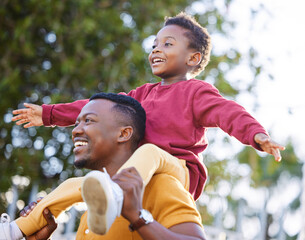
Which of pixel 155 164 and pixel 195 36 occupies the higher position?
pixel 195 36

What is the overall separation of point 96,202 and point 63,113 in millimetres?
1397

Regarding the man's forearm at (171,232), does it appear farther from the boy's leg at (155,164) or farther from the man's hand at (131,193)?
the boy's leg at (155,164)

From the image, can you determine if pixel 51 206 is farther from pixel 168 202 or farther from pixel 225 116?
pixel 225 116

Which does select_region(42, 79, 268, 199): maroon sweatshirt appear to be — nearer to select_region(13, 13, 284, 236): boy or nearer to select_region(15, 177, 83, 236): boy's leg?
select_region(13, 13, 284, 236): boy

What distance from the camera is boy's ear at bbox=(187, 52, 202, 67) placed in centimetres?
302

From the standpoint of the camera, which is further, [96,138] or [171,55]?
[171,55]

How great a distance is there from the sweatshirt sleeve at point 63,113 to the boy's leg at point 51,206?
59cm

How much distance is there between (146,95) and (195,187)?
0.70m

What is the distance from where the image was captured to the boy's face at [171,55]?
2912mm

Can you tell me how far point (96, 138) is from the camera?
2.48 metres

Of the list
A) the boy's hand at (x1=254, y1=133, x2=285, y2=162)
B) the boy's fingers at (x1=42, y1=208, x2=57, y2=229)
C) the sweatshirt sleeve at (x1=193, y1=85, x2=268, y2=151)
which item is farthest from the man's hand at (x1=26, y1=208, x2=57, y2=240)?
the boy's hand at (x1=254, y1=133, x2=285, y2=162)

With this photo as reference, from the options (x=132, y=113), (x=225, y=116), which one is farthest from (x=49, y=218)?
(x=225, y=116)

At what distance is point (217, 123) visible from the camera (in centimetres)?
254

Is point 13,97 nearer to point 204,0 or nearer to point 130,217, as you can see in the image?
point 204,0
